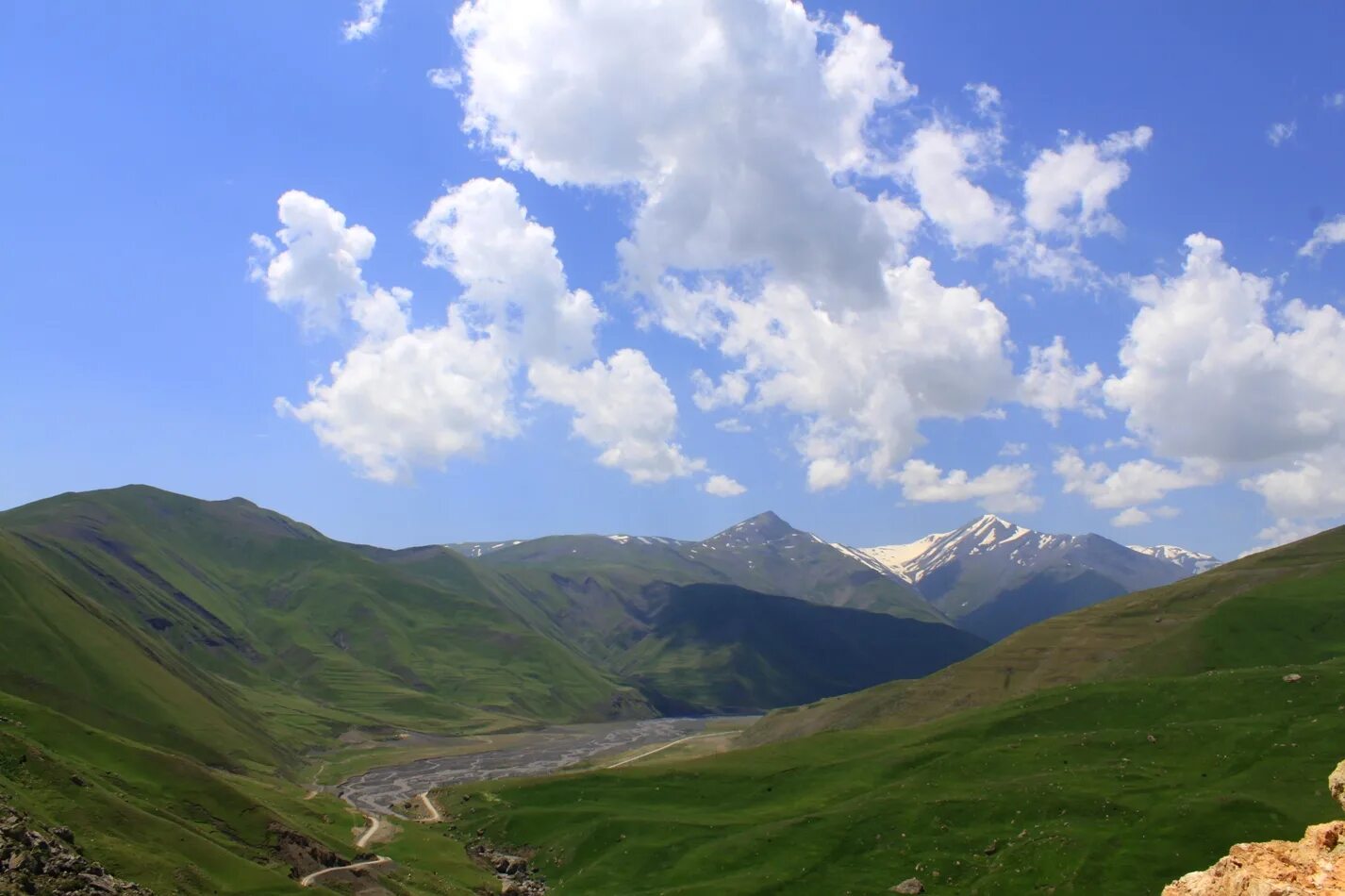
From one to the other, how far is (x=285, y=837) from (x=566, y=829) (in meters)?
33.8

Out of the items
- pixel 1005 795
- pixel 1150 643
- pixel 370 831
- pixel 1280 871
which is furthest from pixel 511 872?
pixel 1150 643

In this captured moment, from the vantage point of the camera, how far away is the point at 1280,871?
61.2 ft

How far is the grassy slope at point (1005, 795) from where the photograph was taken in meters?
72.6

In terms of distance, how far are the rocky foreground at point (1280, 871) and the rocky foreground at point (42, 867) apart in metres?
55.2

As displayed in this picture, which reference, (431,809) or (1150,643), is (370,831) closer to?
(431,809)

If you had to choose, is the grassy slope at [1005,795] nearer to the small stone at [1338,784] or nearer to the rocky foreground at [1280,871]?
A: the small stone at [1338,784]

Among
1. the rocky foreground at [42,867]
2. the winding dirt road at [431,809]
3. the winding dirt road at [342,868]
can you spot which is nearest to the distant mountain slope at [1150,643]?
the winding dirt road at [431,809]

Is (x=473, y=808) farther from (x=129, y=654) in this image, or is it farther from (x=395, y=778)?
(x=129, y=654)

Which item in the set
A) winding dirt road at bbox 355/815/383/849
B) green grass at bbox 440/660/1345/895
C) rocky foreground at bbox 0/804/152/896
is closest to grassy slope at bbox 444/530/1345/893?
green grass at bbox 440/660/1345/895

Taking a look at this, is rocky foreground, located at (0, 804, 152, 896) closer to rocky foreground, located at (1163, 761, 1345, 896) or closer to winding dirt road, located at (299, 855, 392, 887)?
winding dirt road, located at (299, 855, 392, 887)

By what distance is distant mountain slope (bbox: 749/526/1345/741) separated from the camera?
5522 inches

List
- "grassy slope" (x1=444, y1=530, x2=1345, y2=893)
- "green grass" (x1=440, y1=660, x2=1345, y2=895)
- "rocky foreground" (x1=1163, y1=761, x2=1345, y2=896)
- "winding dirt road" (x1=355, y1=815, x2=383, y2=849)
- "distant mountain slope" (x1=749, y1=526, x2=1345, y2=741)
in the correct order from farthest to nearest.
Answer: "distant mountain slope" (x1=749, y1=526, x2=1345, y2=741)
"winding dirt road" (x1=355, y1=815, x2=383, y2=849)
"grassy slope" (x1=444, y1=530, x2=1345, y2=893)
"green grass" (x1=440, y1=660, x2=1345, y2=895)
"rocky foreground" (x1=1163, y1=761, x2=1345, y2=896)

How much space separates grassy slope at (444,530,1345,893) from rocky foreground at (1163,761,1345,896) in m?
53.9

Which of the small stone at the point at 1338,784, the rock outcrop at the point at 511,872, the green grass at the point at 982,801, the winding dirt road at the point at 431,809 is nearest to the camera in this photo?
the small stone at the point at 1338,784
